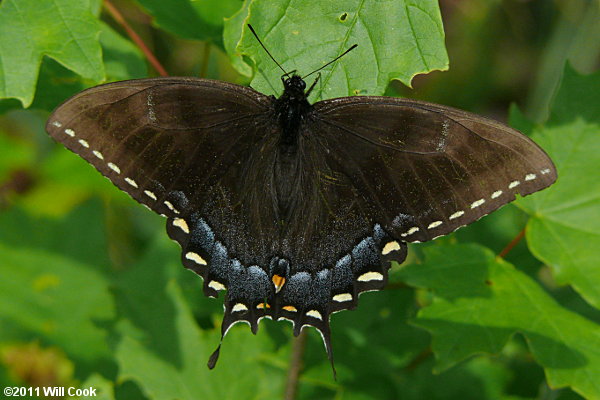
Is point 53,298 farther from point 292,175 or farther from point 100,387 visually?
point 292,175

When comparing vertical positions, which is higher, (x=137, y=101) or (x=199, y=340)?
(x=137, y=101)

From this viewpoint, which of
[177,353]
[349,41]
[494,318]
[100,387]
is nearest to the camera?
[349,41]

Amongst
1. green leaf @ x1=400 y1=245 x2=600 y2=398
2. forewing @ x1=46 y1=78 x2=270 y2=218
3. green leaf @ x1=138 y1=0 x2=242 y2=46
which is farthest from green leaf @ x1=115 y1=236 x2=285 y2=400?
green leaf @ x1=138 y1=0 x2=242 y2=46

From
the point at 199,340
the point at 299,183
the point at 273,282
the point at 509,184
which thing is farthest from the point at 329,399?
the point at 509,184

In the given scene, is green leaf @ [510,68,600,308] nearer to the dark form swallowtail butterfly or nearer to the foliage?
the foliage

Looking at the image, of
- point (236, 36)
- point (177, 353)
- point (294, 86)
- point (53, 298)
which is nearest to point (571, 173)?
point (294, 86)

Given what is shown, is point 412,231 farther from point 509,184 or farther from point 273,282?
point 273,282
